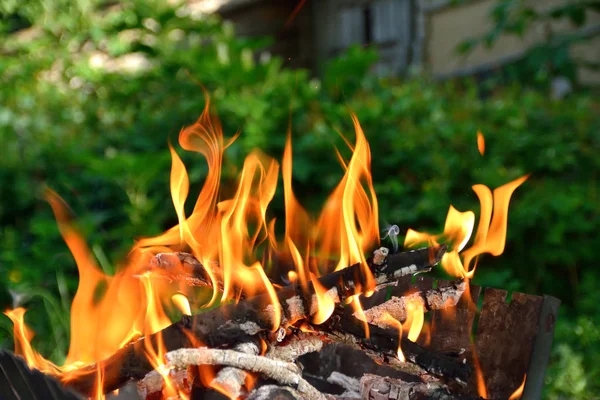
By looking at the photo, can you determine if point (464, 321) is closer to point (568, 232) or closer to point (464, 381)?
point (464, 381)

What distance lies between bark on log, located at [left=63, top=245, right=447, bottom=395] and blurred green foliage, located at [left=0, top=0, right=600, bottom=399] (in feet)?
5.35

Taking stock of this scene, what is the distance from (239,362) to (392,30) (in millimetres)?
8779

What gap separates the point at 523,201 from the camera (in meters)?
4.06

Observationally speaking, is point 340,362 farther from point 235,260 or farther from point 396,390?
point 235,260

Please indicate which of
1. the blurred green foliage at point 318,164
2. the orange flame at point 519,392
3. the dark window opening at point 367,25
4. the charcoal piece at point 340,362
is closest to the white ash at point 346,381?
the charcoal piece at point 340,362

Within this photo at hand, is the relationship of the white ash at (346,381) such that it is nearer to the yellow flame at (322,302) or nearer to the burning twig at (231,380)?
the yellow flame at (322,302)

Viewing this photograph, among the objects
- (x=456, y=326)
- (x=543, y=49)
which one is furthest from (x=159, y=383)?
(x=543, y=49)

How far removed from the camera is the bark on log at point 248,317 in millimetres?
1749

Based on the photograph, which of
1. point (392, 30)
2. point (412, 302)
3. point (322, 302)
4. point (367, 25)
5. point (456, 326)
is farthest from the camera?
point (367, 25)

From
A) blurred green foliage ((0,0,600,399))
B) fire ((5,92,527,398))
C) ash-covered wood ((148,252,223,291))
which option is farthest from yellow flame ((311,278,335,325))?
blurred green foliage ((0,0,600,399))

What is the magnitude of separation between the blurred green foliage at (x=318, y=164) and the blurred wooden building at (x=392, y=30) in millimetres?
3065

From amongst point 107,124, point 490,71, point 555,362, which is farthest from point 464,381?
point 490,71

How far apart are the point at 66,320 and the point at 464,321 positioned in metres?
2.04

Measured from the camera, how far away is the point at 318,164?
4355 mm
